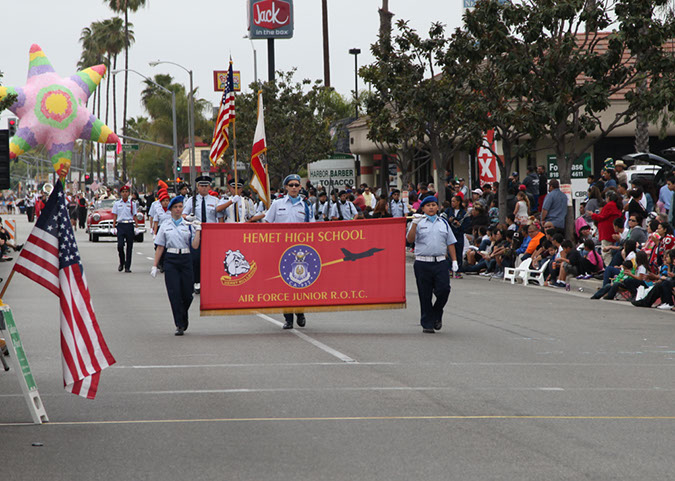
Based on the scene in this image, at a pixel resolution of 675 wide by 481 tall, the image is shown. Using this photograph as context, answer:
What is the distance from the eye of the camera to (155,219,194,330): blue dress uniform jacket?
14.5 meters

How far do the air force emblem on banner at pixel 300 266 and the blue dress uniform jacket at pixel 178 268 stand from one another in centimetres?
118

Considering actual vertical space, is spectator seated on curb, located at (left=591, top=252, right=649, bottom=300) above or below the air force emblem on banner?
below

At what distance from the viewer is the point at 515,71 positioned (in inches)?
1034

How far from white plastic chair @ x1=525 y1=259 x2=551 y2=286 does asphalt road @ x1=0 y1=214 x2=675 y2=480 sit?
22.8 ft

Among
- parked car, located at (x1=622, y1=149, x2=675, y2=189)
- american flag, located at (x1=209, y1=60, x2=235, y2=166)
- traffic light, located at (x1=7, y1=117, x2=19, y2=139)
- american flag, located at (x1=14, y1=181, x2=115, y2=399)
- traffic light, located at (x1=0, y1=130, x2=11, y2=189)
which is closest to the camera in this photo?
american flag, located at (x1=14, y1=181, x2=115, y2=399)

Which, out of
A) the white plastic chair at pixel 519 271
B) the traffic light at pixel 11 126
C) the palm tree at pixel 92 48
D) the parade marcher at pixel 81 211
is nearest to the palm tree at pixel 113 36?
the palm tree at pixel 92 48

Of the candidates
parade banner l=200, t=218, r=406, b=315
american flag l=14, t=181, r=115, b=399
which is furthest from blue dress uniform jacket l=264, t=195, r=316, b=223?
american flag l=14, t=181, r=115, b=399

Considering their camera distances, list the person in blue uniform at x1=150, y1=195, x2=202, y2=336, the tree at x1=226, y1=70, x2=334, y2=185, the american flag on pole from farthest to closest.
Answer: the tree at x1=226, y1=70, x2=334, y2=185 < the american flag on pole < the person in blue uniform at x1=150, y1=195, x2=202, y2=336

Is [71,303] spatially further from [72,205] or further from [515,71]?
[72,205]

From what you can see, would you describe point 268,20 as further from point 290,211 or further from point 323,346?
point 323,346

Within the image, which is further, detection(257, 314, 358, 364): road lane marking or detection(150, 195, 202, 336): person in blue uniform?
detection(150, 195, 202, 336): person in blue uniform

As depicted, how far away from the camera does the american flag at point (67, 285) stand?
8508 millimetres

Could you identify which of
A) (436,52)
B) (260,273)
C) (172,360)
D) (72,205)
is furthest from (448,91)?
(72,205)

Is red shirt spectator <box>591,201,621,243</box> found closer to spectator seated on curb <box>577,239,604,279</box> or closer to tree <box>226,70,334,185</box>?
spectator seated on curb <box>577,239,604,279</box>
